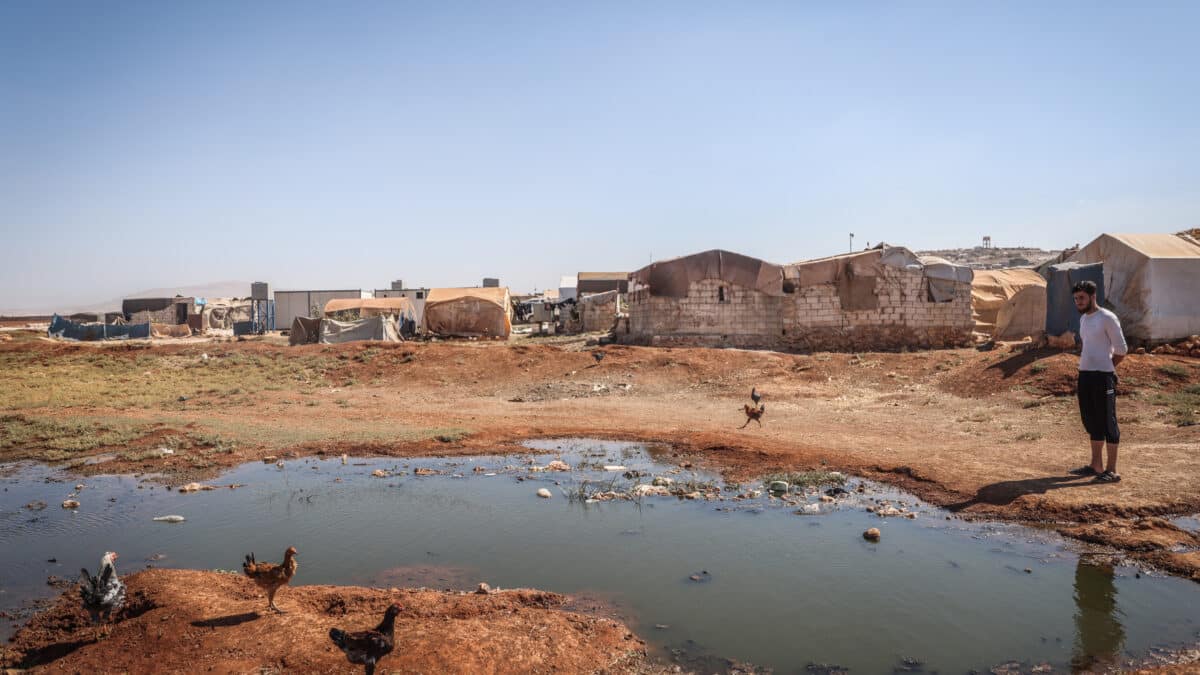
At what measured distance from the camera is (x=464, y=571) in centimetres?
571

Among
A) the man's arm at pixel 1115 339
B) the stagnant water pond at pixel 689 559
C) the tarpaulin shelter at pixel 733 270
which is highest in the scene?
the tarpaulin shelter at pixel 733 270

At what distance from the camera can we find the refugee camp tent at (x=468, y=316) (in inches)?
1156

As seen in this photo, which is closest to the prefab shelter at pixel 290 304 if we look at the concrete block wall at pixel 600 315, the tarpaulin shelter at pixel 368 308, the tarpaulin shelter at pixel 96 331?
the tarpaulin shelter at pixel 368 308

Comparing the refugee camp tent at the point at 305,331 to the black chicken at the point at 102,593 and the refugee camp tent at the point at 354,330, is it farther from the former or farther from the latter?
the black chicken at the point at 102,593

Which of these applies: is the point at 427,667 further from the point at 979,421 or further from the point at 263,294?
the point at 263,294

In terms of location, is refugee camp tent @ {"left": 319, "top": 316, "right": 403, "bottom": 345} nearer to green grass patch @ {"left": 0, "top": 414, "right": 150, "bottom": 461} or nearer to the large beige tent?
green grass patch @ {"left": 0, "top": 414, "right": 150, "bottom": 461}

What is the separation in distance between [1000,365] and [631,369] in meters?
7.93

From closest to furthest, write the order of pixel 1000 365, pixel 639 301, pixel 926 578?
1. pixel 926 578
2. pixel 1000 365
3. pixel 639 301

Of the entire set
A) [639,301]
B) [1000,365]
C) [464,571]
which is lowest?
[464,571]

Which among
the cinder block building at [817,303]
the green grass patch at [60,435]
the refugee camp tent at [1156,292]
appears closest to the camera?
the green grass patch at [60,435]

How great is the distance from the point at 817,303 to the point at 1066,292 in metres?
8.11

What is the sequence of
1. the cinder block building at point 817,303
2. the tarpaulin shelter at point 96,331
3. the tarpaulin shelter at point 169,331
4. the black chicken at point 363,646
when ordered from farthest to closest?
the tarpaulin shelter at point 169,331 → the tarpaulin shelter at point 96,331 → the cinder block building at point 817,303 → the black chicken at point 363,646

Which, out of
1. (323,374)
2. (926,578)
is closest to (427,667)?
(926,578)

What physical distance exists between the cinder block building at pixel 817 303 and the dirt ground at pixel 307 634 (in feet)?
57.2
